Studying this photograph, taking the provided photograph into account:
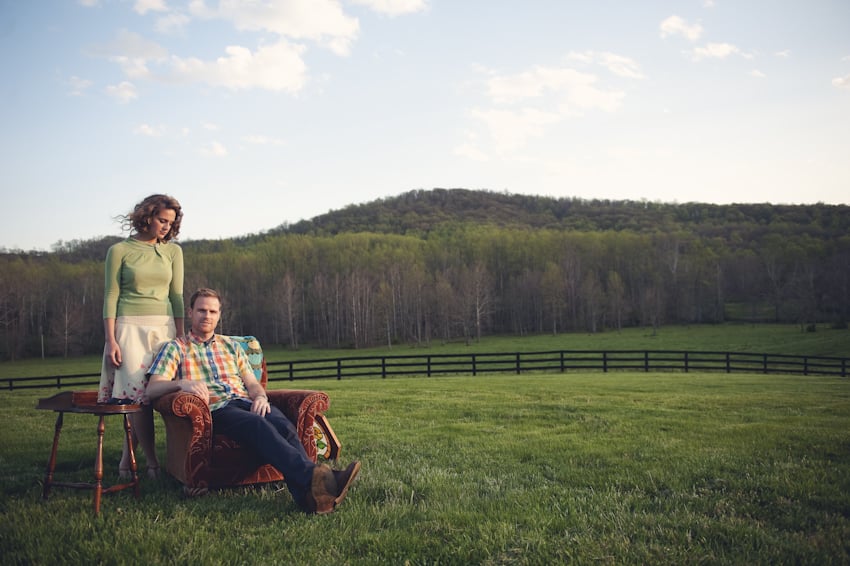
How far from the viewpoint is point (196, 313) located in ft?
15.7

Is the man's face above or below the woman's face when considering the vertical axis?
below

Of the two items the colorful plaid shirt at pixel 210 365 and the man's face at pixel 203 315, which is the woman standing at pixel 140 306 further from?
the man's face at pixel 203 315

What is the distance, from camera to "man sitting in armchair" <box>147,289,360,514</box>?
385 centimetres

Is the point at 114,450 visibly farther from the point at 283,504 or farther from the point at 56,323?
the point at 56,323

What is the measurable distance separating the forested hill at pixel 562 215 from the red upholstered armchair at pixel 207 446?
105m

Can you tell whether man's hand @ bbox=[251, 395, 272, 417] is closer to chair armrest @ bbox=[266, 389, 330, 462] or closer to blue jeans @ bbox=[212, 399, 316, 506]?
blue jeans @ bbox=[212, 399, 316, 506]

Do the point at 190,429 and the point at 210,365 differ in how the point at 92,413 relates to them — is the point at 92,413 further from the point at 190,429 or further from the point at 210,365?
the point at 210,365

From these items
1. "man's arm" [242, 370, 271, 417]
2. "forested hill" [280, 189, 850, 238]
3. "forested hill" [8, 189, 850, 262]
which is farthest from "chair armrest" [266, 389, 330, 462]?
"forested hill" [280, 189, 850, 238]

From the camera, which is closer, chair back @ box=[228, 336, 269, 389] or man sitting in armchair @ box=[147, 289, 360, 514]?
man sitting in armchair @ box=[147, 289, 360, 514]

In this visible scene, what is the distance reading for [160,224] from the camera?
495cm

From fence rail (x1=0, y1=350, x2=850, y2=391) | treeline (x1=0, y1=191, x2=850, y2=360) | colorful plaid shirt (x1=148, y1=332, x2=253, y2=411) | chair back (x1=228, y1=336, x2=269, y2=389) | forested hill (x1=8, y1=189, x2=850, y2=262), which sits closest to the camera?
colorful plaid shirt (x1=148, y1=332, x2=253, y2=411)

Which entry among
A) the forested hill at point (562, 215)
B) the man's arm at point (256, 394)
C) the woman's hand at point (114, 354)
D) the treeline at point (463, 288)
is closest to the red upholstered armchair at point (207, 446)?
the man's arm at point (256, 394)

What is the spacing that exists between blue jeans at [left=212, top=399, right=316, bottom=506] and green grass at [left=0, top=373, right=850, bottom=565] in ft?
0.85

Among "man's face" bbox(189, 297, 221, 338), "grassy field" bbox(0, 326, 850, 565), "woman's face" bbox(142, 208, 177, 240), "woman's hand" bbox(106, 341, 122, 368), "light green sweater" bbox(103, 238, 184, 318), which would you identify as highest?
"woman's face" bbox(142, 208, 177, 240)
